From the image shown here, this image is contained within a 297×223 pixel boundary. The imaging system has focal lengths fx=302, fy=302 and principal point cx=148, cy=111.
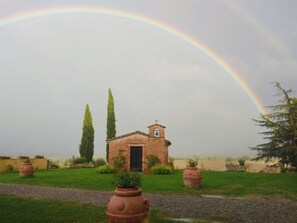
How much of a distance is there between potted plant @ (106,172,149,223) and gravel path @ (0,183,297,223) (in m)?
2.87

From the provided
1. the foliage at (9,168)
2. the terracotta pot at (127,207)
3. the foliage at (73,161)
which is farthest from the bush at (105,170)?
the terracotta pot at (127,207)

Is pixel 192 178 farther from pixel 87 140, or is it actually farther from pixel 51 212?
pixel 87 140

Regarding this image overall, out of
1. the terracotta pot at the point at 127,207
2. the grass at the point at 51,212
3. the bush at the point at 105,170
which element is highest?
the bush at the point at 105,170

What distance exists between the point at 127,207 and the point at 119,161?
21.8m

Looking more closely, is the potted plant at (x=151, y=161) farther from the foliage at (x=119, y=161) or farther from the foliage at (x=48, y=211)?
the foliage at (x=48, y=211)

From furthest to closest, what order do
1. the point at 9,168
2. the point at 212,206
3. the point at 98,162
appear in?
the point at 98,162
the point at 9,168
the point at 212,206

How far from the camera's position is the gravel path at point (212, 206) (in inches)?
379

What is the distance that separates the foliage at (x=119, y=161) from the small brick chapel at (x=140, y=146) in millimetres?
293

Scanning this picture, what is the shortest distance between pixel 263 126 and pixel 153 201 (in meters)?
27.3

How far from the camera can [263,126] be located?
36.0 m

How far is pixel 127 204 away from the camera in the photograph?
276 inches

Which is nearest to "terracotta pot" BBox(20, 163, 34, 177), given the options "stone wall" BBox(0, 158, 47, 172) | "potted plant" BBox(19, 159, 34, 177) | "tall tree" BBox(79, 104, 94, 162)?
"potted plant" BBox(19, 159, 34, 177)

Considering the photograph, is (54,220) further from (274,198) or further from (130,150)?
(130,150)

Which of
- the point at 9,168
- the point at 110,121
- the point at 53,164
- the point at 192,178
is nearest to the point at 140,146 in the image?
the point at 192,178
